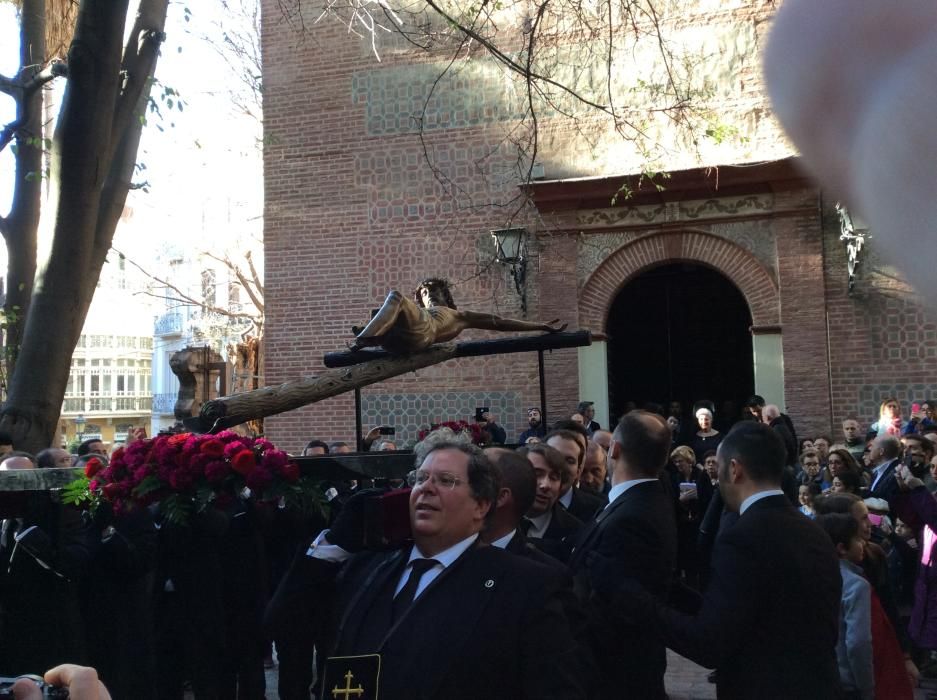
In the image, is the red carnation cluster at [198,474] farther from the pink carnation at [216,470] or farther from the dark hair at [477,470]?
the dark hair at [477,470]

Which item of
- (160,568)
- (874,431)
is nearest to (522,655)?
(160,568)

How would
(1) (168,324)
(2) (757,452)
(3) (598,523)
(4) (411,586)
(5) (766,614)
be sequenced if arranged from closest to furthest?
1. (4) (411,586)
2. (5) (766,614)
3. (2) (757,452)
4. (3) (598,523)
5. (1) (168,324)

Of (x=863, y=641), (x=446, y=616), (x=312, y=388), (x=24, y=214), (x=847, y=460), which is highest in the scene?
(x=24, y=214)

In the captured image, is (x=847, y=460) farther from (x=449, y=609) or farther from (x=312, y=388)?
(x=449, y=609)

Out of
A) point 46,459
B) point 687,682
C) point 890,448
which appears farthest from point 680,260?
point 46,459

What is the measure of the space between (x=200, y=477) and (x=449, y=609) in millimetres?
2605

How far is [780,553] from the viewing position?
362cm

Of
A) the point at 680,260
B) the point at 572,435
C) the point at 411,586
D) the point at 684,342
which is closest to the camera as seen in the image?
the point at 411,586

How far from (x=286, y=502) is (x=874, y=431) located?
8.93 metres

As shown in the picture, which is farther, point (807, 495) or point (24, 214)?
point (24, 214)

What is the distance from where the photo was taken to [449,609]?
2.87 metres

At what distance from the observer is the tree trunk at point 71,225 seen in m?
7.73

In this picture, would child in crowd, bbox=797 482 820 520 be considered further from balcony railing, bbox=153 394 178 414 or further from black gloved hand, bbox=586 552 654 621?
balcony railing, bbox=153 394 178 414

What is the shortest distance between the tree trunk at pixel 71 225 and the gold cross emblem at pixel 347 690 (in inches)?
236
